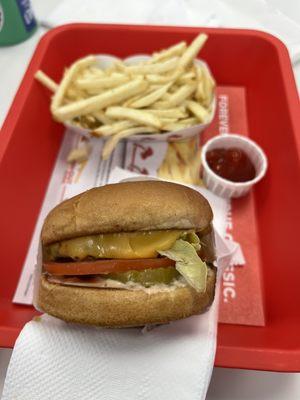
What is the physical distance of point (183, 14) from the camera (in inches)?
63.8

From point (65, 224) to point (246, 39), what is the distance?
3.74ft

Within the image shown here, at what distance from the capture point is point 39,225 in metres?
1.26

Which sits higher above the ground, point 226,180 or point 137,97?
point 137,97

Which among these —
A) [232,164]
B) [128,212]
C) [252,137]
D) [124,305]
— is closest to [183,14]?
[252,137]

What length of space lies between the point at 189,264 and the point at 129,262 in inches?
4.7

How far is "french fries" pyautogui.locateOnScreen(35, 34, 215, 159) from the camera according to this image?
3.83 feet

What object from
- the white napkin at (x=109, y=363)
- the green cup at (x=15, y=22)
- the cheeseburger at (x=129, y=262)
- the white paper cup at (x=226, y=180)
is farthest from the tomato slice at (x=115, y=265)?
the green cup at (x=15, y=22)

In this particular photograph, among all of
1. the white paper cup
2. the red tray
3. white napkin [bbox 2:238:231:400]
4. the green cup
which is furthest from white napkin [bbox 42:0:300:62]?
white napkin [bbox 2:238:231:400]

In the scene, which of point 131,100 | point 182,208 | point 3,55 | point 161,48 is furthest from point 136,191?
point 3,55

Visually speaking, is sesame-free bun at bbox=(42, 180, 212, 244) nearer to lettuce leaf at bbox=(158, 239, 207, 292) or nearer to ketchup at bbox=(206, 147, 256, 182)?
lettuce leaf at bbox=(158, 239, 207, 292)

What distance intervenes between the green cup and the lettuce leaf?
1319 mm

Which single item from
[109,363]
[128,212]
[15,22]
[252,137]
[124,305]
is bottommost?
[252,137]

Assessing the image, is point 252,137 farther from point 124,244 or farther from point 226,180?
point 124,244

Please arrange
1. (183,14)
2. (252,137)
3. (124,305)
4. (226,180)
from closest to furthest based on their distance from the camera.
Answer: (124,305)
(226,180)
(252,137)
(183,14)
